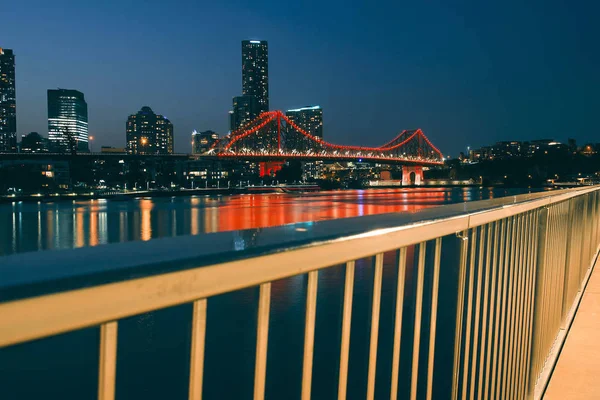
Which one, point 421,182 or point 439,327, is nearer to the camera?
point 439,327

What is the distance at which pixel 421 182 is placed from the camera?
299ft

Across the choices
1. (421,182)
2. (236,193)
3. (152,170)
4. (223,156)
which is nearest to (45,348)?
(223,156)

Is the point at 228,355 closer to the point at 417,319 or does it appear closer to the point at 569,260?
the point at 569,260

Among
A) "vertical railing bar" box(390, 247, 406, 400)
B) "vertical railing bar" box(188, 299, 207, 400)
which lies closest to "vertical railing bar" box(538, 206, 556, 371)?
"vertical railing bar" box(390, 247, 406, 400)

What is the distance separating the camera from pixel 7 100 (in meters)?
172

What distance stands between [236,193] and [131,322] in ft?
222

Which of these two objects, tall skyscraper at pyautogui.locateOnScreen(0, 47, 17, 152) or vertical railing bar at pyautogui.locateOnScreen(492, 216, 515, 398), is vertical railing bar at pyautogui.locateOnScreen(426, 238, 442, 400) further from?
tall skyscraper at pyautogui.locateOnScreen(0, 47, 17, 152)

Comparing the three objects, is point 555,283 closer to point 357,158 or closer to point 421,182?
point 357,158

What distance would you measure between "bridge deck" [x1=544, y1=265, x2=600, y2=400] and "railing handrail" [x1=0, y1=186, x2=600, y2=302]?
1.96 meters

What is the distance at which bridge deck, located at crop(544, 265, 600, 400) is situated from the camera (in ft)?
8.48

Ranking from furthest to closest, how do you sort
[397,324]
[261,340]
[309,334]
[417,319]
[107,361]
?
1. [417,319]
2. [397,324]
3. [309,334]
4. [261,340]
5. [107,361]

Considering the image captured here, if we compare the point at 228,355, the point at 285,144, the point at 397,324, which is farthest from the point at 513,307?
the point at 285,144

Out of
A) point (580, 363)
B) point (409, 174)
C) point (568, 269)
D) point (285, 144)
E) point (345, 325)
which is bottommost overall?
point (580, 363)

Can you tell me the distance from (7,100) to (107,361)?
199m
